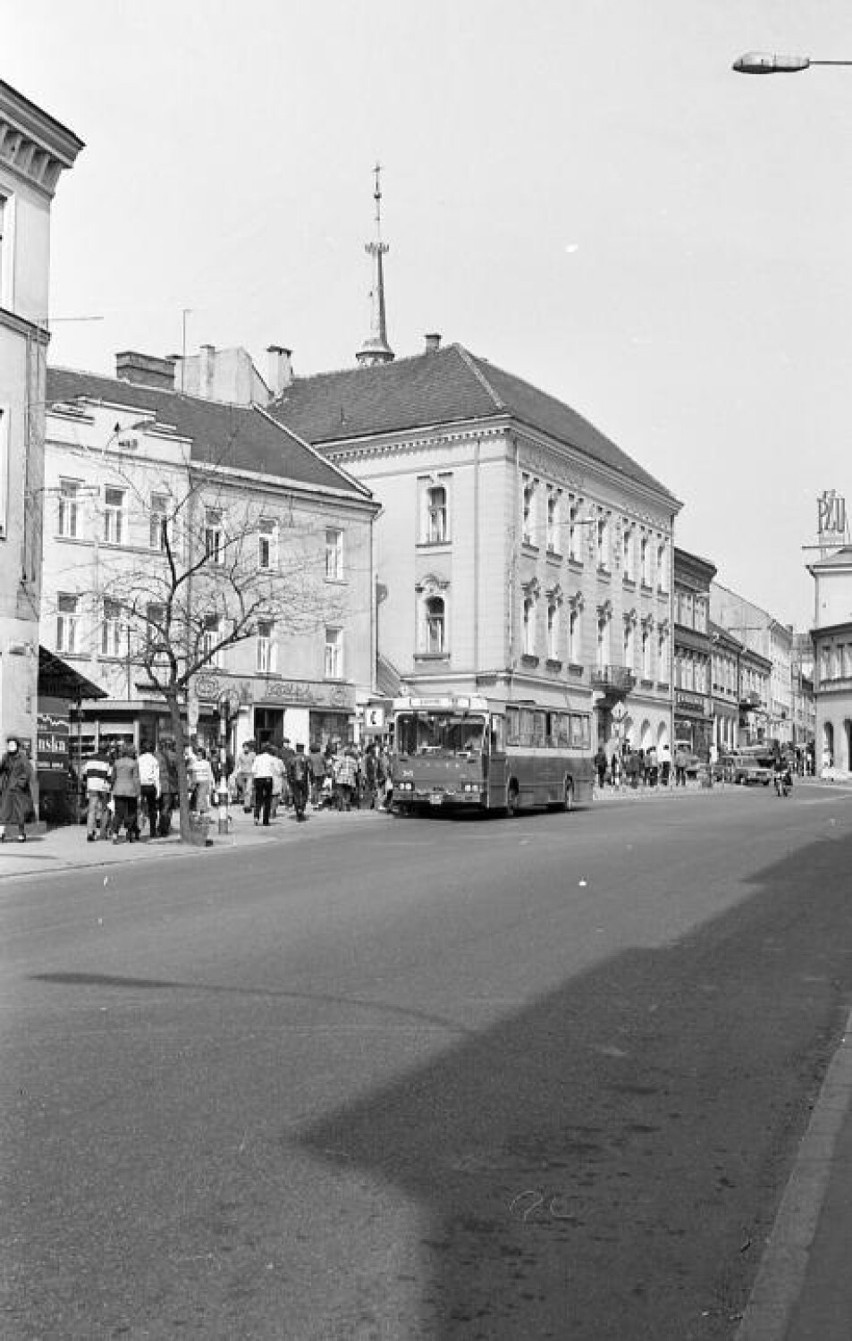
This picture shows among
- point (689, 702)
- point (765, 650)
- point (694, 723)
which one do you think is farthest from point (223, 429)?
point (765, 650)

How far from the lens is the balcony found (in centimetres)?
6906

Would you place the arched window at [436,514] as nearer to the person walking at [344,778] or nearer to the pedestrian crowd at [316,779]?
the pedestrian crowd at [316,779]

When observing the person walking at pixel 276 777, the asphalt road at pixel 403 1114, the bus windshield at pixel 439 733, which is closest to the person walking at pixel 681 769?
the bus windshield at pixel 439 733

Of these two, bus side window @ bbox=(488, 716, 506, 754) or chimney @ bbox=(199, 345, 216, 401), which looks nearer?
bus side window @ bbox=(488, 716, 506, 754)

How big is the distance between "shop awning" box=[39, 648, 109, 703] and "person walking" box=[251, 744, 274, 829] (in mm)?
3610

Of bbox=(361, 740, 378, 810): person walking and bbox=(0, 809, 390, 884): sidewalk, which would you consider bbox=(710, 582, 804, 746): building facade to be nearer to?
bbox=(361, 740, 378, 810): person walking

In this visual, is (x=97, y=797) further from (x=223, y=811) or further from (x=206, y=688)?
(x=206, y=688)

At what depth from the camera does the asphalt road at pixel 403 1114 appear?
4676 millimetres

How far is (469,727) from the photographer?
119 ft

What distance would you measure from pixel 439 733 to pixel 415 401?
29.0m

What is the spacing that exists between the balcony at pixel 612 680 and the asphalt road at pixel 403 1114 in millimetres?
54044

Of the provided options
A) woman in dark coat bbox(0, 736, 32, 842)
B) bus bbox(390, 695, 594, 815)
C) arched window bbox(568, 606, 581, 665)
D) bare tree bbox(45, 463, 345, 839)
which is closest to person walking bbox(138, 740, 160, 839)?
woman in dark coat bbox(0, 736, 32, 842)

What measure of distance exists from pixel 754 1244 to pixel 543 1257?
28.6 inches

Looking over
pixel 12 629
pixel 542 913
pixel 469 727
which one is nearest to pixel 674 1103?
pixel 542 913
